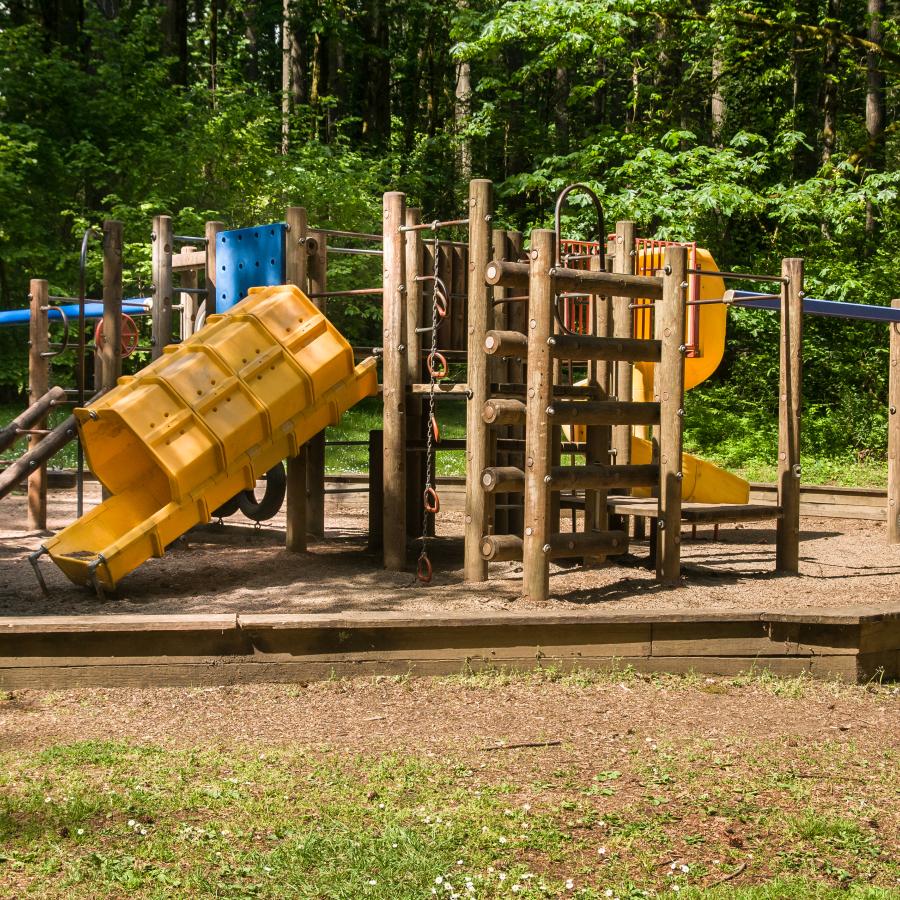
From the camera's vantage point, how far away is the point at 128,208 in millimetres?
20703

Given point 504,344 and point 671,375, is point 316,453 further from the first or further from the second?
point 671,375

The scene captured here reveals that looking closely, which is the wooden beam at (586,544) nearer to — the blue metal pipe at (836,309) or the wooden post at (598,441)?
the wooden post at (598,441)

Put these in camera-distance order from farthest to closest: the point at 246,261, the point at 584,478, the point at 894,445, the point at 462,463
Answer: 1. the point at 462,463
2. the point at 894,445
3. the point at 246,261
4. the point at 584,478

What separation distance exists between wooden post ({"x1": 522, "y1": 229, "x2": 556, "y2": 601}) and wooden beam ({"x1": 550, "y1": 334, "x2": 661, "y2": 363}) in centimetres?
12

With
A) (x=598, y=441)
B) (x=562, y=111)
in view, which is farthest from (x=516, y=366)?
(x=562, y=111)

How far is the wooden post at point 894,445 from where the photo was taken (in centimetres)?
1155

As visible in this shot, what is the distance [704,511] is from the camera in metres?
8.86

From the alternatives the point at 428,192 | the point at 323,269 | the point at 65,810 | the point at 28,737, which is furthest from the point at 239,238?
the point at 428,192

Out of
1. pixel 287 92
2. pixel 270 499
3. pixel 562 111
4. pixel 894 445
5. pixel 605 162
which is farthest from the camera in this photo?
pixel 287 92

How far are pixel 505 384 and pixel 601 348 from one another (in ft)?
4.47

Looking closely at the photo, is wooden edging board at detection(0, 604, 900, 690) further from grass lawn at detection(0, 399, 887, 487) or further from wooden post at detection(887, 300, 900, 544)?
grass lawn at detection(0, 399, 887, 487)

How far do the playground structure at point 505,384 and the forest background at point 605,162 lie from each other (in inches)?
395

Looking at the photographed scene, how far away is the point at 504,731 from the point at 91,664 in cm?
197

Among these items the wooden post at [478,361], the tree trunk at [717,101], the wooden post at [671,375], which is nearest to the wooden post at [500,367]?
the wooden post at [478,361]
